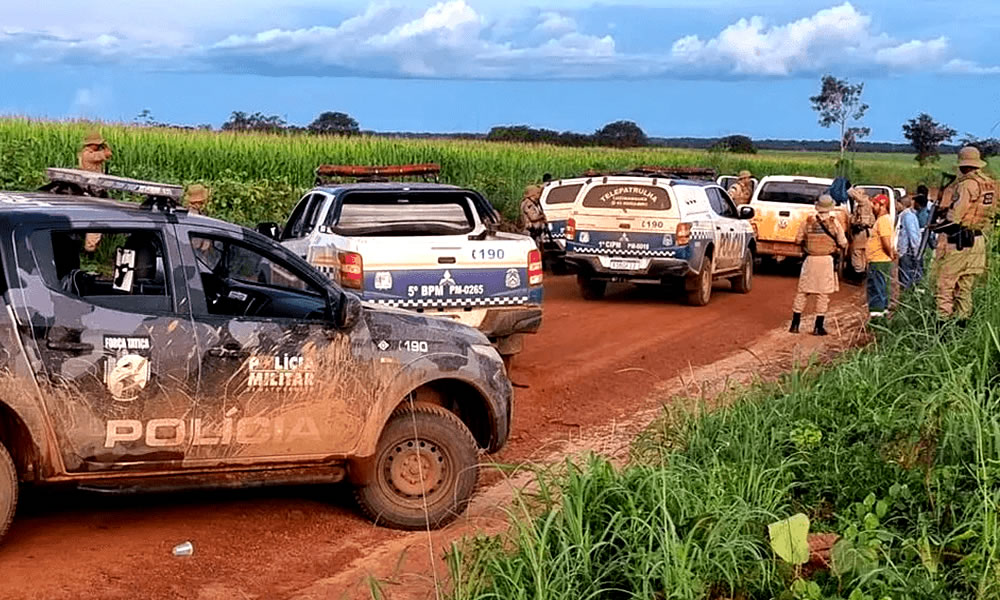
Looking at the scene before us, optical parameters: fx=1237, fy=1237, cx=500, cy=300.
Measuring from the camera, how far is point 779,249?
870 inches

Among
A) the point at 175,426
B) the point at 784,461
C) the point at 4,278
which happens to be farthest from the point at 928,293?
the point at 4,278

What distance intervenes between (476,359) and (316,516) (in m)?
1.34

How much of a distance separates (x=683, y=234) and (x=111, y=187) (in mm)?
10814

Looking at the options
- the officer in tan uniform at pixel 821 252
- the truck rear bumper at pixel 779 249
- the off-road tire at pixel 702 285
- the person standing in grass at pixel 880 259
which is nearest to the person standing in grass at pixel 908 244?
the person standing in grass at pixel 880 259

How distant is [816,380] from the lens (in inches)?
340

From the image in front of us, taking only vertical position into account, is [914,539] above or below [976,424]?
below

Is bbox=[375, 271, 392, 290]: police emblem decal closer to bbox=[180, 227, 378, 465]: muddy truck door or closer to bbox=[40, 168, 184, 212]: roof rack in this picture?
bbox=[40, 168, 184, 212]: roof rack

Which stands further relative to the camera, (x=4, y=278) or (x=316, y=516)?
(x=316, y=516)

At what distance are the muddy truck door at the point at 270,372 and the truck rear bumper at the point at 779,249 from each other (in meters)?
16.1

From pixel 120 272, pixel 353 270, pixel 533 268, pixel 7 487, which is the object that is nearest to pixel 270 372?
pixel 120 272

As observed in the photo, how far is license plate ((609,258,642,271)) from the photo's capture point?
668 inches

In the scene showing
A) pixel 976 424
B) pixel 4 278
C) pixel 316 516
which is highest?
pixel 4 278

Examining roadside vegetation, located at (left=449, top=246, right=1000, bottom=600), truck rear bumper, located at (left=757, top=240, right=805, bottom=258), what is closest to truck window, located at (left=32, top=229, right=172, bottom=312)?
roadside vegetation, located at (left=449, top=246, right=1000, bottom=600)

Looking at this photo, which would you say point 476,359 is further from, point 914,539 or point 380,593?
point 914,539
